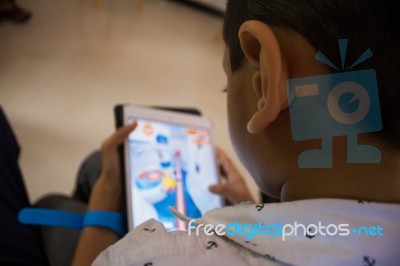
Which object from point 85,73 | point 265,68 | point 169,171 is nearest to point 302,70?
point 265,68

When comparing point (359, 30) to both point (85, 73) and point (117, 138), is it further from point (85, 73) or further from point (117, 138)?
point (85, 73)

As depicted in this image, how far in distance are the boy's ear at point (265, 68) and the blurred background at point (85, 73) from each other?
0.46 meters

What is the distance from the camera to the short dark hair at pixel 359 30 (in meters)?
0.22

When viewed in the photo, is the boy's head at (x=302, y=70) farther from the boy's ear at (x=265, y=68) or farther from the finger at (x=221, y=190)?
the finger at (x=221, y=190)

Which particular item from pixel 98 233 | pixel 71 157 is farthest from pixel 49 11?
pixel 98 233

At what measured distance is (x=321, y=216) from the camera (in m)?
0.25

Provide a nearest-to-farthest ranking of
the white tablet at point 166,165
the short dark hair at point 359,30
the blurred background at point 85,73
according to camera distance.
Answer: the short dark hair at point 359,30 < the white tablet at point 166,165 < the blurred background at point 85,73

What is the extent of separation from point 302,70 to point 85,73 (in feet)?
3.41

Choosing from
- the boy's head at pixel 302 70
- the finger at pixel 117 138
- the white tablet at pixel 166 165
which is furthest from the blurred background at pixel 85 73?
the boy's head at pixel 302 70

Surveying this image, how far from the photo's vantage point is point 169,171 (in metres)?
0.57

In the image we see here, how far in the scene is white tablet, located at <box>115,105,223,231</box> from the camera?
0.51 meters

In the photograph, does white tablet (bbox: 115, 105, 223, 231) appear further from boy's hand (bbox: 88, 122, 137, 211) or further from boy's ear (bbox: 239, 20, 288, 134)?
boy's ear (bbox: 239, 20, 288, 134)

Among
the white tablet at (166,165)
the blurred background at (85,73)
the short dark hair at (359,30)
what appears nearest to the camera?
the short dark hair at (359,30)

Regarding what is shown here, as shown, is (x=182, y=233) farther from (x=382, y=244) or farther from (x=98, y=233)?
(x=98, y=233)
